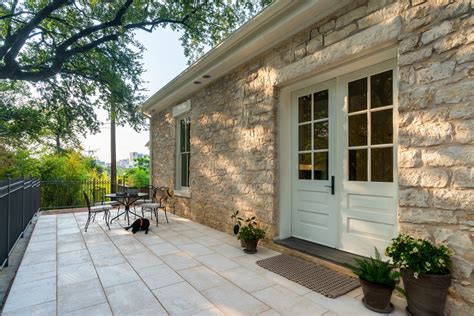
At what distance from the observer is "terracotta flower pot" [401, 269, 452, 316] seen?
1.85 metres

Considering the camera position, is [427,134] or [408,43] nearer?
[427,134]

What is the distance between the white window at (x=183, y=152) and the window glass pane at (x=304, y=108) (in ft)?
11.0

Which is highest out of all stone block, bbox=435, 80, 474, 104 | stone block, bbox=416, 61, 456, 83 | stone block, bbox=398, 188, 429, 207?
stone block, bbox=416, 61, 456, 83

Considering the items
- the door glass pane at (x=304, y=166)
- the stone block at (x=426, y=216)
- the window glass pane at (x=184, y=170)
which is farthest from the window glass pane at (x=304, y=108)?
the window glass pane at (x=184, y=170)

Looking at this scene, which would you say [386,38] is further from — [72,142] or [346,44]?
[72,142]

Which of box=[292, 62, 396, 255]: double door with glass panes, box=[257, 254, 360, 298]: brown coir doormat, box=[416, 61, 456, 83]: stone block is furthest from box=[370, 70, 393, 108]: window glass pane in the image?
box=[257, 254, 360, 298]: brown coir doormat

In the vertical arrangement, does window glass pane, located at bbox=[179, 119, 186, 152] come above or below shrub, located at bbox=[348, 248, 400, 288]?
above

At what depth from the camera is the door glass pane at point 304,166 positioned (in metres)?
3.55

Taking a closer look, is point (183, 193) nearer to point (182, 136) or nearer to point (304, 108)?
point (182, 136)

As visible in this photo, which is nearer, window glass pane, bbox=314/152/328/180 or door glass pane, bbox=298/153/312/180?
window glass pane, bbox=314/152/328/180

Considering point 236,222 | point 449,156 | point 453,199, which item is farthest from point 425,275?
point 236,222

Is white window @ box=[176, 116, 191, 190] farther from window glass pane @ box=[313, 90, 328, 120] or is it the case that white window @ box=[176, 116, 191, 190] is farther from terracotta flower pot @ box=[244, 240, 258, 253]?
window glass pane @ box=[313, 90, 328, 120]

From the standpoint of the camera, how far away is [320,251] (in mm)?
3143

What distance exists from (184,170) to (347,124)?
454 centimetres
